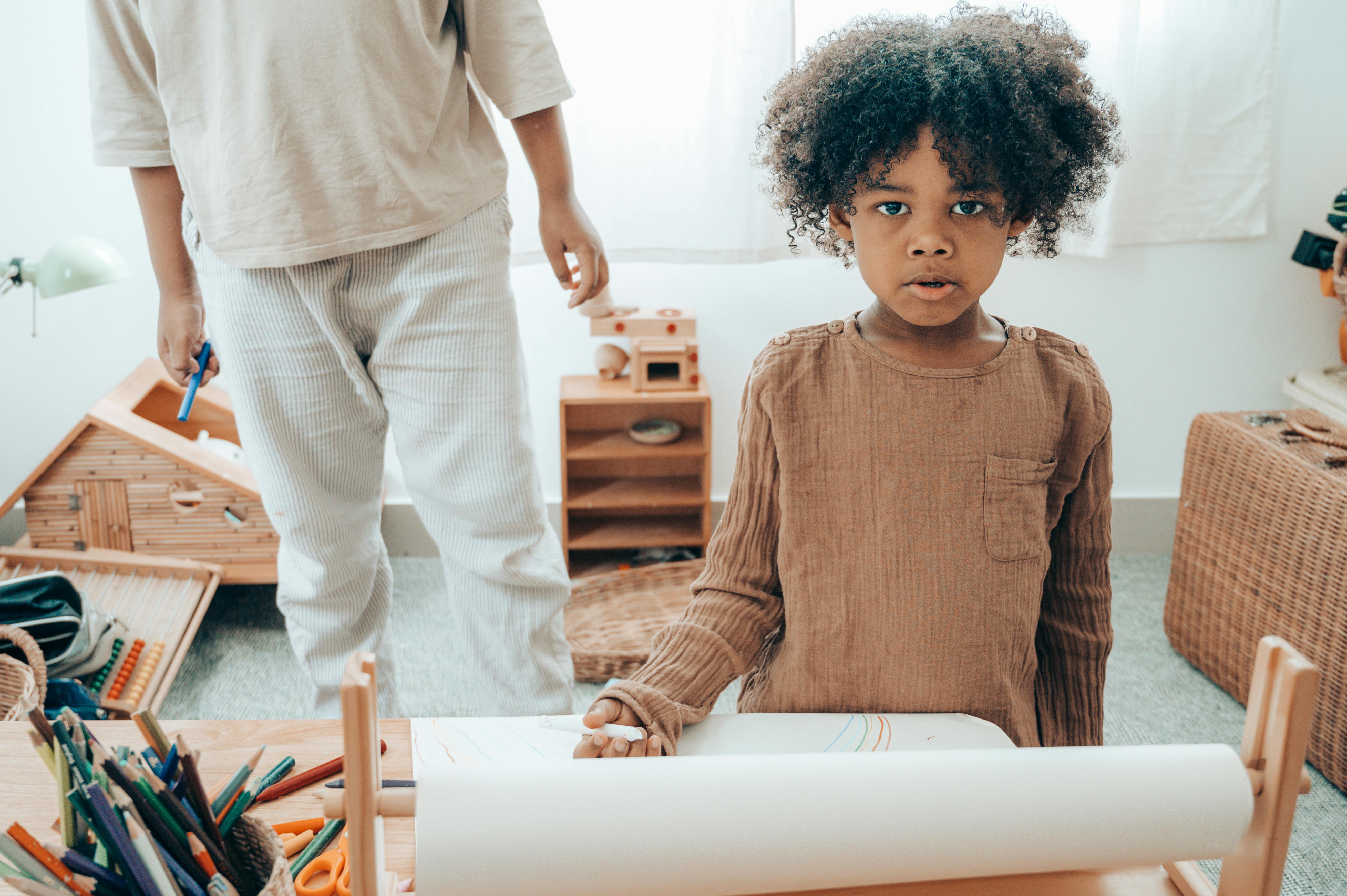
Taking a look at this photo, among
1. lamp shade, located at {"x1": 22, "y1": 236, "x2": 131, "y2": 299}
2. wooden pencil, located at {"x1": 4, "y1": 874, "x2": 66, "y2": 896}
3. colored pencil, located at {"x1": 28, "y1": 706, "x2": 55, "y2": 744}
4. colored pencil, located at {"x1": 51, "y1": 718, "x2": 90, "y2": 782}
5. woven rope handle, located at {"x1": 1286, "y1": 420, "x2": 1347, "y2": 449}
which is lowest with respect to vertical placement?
woven rope handle, located at {"x1": 1286, "y1": 420, "x2": 1347, "y2": 449}

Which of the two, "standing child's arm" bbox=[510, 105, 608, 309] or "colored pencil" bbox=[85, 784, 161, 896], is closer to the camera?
"colored pencil" bbox=[85, 784, 161, 896]

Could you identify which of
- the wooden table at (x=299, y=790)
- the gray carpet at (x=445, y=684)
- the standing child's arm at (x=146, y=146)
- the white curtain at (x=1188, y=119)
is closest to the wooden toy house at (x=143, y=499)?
the gray carpet at (x=445, y=684)

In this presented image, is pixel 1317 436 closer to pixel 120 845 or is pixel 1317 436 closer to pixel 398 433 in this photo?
pixel 398 433

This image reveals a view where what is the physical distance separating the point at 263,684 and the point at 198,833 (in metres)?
1.34

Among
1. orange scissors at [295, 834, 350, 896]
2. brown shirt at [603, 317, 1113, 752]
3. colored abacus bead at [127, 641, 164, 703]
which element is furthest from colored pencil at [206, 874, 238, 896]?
colored abacus bead at [127, 641, 164, 703]

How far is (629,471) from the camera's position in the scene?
2.13 meters

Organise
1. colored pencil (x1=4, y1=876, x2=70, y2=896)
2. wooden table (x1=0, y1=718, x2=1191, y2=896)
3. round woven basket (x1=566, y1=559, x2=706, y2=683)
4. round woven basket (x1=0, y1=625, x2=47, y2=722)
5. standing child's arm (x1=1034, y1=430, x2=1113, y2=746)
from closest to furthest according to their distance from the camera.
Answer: colored pencil (x1=4, y1=876, x2=70, y2=896) < wooden table (x1=0, y1=718, x2=1191, y2=896) < standing child's arm (x1=1034, y1=430, x2=1113, y2=746) < round woven basket (x1=0, y1=625, x2=47, y2=722) < round woven basket (x1=566, y1=559, x2=706, y2=683)

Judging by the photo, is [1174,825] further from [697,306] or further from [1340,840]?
[697,306]

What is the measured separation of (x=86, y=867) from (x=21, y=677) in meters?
0.83

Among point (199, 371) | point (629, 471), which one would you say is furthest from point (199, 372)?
point (629, 471)

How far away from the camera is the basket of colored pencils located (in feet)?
1.37

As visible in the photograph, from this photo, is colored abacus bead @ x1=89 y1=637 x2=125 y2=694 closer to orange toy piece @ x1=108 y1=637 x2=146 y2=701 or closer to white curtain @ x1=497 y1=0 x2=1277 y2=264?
orange toy piece @ x1=108 y1=637 x2=146 y2=701

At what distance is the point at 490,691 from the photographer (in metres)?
1.23

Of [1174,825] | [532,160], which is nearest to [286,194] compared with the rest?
[532,160]
